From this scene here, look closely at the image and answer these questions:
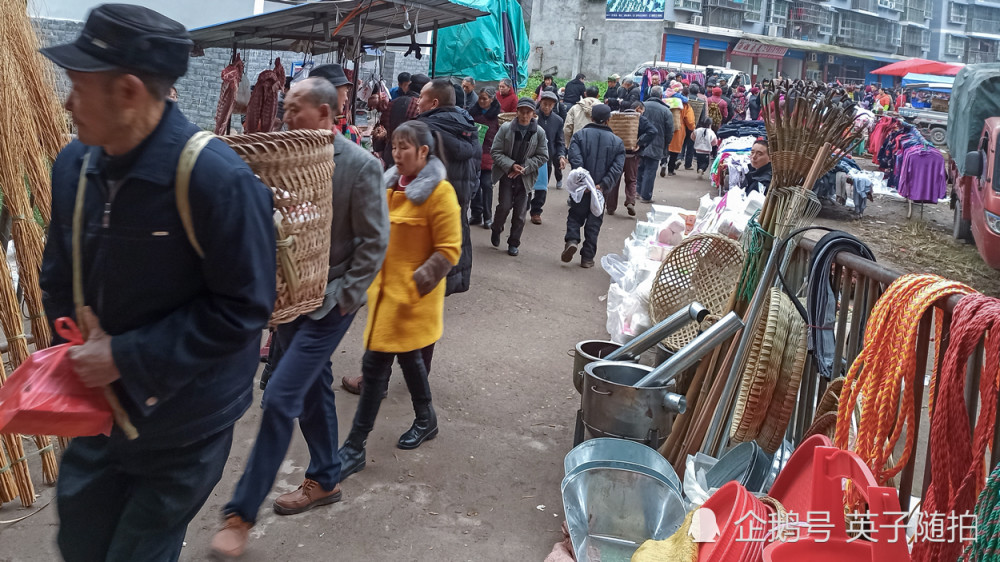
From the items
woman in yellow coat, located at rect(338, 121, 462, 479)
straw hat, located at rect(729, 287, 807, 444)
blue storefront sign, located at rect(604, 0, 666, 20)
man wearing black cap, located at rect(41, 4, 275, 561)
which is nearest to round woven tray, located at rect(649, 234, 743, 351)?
straw hat, located at rect(729, 287, 807, 444)

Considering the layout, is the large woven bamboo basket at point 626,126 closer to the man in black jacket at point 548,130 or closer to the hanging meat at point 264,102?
the man in black jacket at point 548,130

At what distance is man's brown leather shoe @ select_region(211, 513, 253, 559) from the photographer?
2807 mm

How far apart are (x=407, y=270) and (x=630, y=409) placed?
1.29 m

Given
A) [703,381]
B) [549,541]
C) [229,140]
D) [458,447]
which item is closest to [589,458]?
[549,541]

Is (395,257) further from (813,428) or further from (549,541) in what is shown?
(813,428)

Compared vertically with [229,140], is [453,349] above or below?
below

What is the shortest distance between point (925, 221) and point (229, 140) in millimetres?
14424

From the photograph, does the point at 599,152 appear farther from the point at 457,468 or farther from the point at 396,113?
the point at 457,468

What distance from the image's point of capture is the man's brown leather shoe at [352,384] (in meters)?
5.16

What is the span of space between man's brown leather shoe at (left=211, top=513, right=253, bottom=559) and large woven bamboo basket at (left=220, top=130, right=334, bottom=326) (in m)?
0.79

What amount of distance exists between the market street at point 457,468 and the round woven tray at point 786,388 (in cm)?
103

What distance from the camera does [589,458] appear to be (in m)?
3.54

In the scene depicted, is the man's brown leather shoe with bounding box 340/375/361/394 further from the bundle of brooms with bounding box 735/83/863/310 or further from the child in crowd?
the child in crowd

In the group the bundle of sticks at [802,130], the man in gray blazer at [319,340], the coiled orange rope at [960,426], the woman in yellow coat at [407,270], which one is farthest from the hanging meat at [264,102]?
the coiled orange rope at [960,426]
